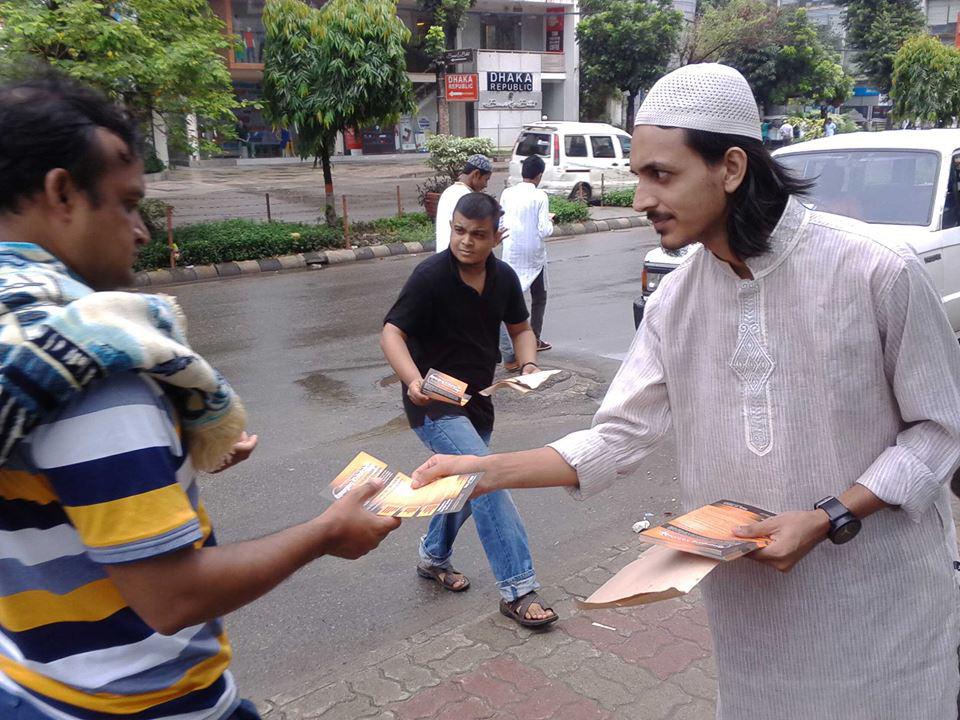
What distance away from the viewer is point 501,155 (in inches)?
1436

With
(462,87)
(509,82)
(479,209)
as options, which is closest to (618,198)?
(462,87)

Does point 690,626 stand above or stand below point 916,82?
below

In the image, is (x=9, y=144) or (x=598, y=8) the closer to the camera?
(x=9, y=144)

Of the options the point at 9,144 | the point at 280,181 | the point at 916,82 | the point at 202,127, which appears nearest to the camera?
the point at 9,144

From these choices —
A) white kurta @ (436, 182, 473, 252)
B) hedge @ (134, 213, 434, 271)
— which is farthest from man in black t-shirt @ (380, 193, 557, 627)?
hedge @ (134, 213, 434, 271)

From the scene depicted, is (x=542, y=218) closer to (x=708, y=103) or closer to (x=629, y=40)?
(x=708, y=103)

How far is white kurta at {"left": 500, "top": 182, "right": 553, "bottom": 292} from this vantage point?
816cm

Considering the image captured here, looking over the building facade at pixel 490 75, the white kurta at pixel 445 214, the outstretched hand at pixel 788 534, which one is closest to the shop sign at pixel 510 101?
the building facade at pixel 490 75

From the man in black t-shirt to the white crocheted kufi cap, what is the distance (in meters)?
2.07

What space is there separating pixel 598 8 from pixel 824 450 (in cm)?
3694

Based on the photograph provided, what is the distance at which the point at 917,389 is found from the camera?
1720mm

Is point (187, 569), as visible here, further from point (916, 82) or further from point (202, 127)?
point (916, 82)

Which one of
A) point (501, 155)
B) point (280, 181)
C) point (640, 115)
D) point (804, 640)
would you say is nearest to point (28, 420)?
point (640, 115)

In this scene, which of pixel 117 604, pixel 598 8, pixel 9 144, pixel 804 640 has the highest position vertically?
pixel 598 8
